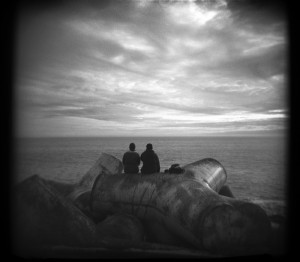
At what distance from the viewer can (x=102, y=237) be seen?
15.5 feet

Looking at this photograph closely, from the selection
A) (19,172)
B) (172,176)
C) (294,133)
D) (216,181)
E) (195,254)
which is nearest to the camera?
(195,254)

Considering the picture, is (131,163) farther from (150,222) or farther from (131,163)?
(150,222)

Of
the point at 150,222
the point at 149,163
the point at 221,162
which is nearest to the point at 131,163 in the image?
the point at 149,163

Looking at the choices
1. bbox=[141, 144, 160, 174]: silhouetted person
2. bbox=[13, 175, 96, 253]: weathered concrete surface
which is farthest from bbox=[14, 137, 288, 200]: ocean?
bbox=[141, 144, 160, 174]: silhouetted person

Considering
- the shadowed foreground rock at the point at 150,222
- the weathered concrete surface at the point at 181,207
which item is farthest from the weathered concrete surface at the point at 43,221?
the weathered concrete surface at the point at 181,207

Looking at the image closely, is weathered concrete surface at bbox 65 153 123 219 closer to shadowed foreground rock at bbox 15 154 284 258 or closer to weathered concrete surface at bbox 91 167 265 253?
weathered concrete surface at bbox 91 167 265 253

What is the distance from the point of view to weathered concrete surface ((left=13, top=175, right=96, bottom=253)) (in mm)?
4438

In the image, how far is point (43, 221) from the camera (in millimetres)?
4449

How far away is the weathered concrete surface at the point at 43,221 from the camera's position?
4.44m

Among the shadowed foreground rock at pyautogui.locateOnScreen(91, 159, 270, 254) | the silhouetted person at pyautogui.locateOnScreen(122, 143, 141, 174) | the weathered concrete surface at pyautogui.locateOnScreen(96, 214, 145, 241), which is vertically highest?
the silhouetted person at pyautogui.locateOnScreen(122, 143, 141, 174)

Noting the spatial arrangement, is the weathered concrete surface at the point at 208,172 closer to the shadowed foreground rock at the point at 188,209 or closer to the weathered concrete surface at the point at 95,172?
the shadowed foreground rock at the point at 188,209

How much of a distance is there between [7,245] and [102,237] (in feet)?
5.60

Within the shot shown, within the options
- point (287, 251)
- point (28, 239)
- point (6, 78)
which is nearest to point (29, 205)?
point (28, 239)

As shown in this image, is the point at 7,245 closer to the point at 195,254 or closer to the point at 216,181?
the point at 195,254
